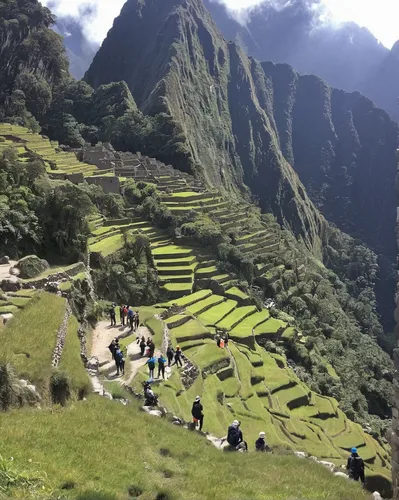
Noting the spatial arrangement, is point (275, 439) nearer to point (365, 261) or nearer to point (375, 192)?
point (365, 261)

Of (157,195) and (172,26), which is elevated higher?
(172,26)

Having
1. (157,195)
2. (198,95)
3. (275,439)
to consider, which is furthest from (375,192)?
(275,439)

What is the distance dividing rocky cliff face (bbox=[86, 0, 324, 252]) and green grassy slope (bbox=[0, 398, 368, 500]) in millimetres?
117749

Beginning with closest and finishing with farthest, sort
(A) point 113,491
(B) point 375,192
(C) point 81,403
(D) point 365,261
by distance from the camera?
(A) point 113,491 → (C) point 81,403 → (D) point 365,261 → (B) point 375,192

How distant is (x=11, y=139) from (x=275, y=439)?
5136 centimetres

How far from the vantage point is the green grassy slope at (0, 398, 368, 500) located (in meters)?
9.26

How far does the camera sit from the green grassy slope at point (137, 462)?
926 centimetres

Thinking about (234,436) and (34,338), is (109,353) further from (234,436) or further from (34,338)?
(234,436)

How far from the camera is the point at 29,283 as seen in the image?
2011cm

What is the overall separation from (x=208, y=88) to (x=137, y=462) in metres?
163

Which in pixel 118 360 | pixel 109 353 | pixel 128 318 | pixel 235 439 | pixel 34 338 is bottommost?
pixel 109 353

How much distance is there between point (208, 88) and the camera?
164m

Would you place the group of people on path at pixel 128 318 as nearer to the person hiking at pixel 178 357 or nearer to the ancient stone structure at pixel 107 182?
the person hiking at pixel 178 357

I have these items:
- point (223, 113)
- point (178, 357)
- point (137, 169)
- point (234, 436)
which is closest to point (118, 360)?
point (178, 357)
